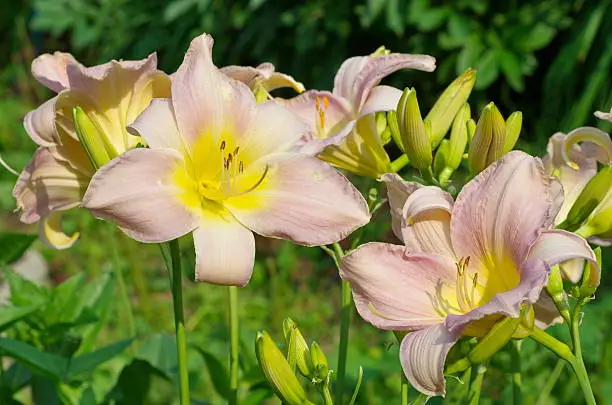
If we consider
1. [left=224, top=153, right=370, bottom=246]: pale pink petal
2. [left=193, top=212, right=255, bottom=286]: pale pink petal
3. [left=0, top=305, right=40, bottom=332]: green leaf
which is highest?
[left=224, top=153, right=370, bottom=246]: pale pink petal

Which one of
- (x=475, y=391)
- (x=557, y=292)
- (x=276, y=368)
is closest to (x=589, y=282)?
(x=557, y=292)

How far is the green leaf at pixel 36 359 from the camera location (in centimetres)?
87

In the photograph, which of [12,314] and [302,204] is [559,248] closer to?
[302,204]

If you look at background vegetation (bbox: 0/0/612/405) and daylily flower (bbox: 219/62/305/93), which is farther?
background vegetation (bbox: 0/0/612/405)

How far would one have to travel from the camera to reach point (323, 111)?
82cm

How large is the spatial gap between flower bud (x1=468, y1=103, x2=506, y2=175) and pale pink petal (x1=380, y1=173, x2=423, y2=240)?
0.22 ft

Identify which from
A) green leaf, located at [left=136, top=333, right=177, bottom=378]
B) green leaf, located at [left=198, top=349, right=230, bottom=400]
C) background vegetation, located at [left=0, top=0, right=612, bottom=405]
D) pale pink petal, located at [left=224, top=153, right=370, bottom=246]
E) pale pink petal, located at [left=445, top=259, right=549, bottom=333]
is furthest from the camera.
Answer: background vegetation, located at [left=0, top=0, right=612, bottom=405]

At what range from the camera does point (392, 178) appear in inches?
27.2

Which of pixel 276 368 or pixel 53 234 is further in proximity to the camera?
pixel 53 234

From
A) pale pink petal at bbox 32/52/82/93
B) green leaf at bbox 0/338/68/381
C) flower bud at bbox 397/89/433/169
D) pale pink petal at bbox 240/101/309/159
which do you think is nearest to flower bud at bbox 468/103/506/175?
→ flower bud at bbox 397/89/433/169

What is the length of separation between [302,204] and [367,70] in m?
0.18

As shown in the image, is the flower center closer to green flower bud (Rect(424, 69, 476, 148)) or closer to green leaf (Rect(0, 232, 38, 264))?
green flower bud (Rect(424, 69, 476, 148))

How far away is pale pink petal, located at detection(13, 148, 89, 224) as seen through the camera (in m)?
0.78

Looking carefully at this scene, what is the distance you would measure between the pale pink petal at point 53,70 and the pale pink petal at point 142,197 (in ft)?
0.49
